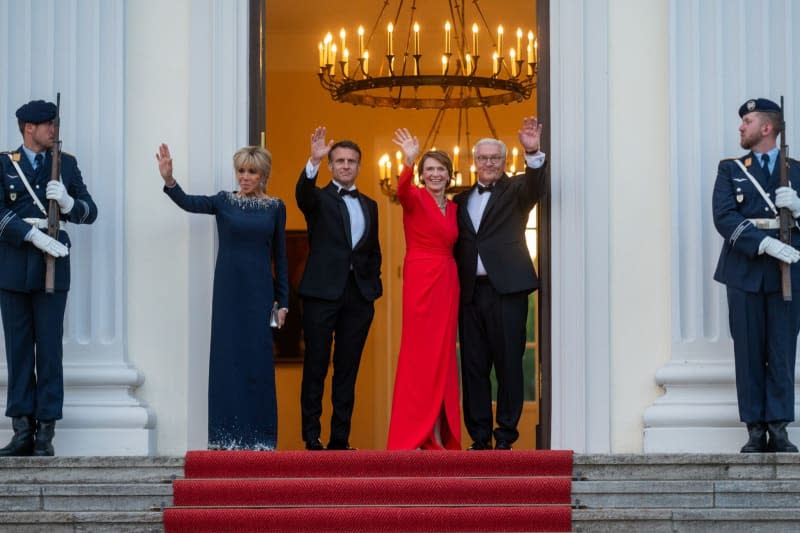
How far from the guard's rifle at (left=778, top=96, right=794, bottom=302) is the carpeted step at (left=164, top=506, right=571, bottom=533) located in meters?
1.41

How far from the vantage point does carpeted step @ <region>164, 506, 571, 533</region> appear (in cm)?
708

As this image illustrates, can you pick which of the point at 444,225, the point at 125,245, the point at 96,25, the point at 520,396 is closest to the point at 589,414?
the point at 520,396

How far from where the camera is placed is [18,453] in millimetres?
7746

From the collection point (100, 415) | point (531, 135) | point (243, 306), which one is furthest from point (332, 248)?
point (100, 415)

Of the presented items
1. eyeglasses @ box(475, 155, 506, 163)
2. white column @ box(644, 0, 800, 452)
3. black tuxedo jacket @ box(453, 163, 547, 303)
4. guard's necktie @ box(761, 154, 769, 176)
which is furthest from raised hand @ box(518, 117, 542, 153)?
guard's necktie @ box(761, 154, 769, 176)

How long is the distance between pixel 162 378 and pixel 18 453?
962 mm

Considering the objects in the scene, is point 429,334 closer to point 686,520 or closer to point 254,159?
point 254,159

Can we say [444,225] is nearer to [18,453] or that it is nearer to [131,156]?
[131,156]

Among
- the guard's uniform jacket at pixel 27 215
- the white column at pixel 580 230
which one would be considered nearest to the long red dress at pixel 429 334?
the white column at pixel 580 230

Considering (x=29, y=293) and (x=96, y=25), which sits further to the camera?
(x=96, y=25)

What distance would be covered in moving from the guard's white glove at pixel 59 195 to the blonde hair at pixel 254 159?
2.64ft

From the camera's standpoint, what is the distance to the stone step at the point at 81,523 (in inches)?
279

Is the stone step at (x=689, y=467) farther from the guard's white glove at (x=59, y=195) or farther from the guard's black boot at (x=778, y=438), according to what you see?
the guard's white glove at (x=59, y=195)

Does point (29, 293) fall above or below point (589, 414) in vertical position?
above
